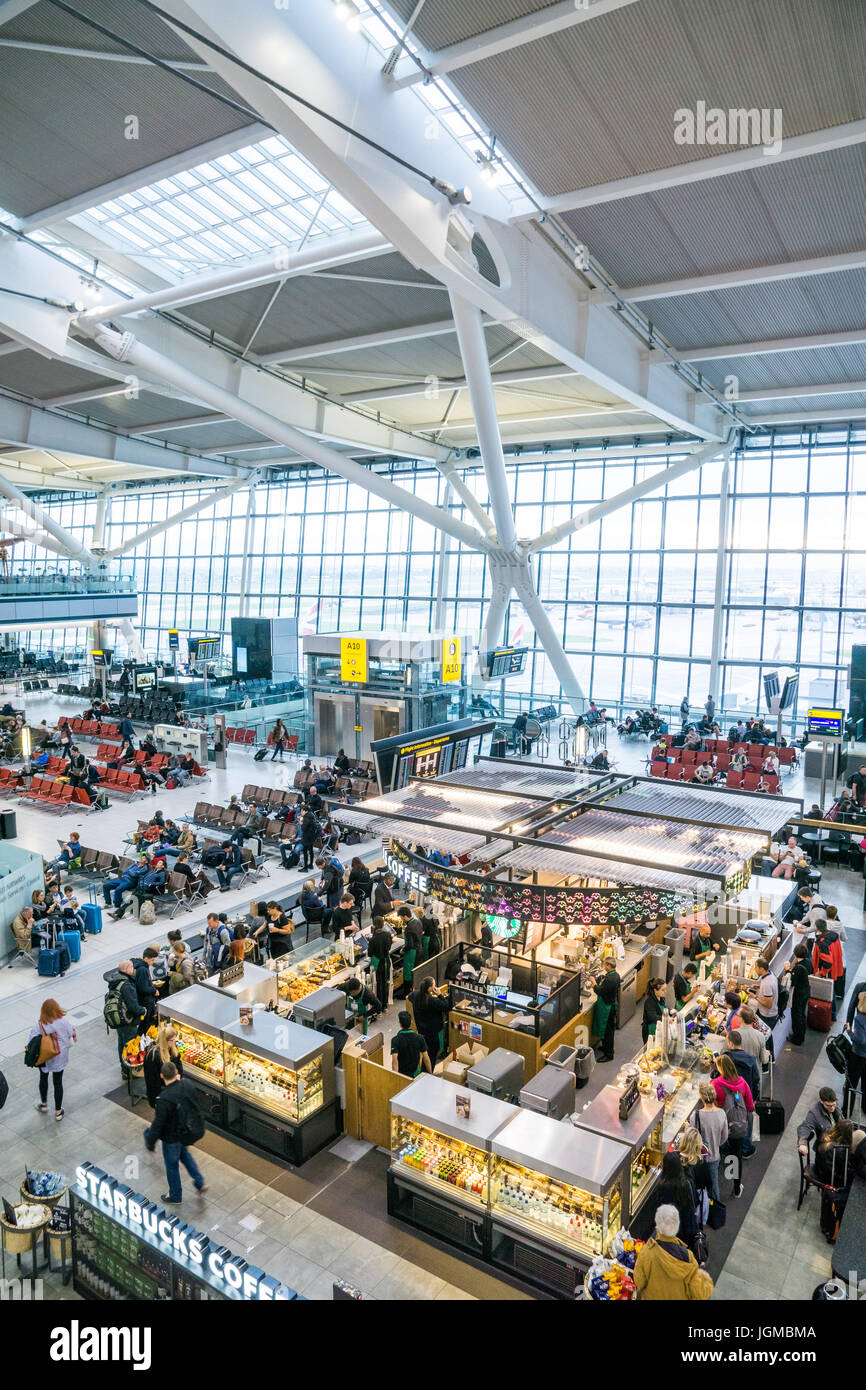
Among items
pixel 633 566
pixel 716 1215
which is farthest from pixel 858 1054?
pixel 633 566

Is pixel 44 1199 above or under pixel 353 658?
under

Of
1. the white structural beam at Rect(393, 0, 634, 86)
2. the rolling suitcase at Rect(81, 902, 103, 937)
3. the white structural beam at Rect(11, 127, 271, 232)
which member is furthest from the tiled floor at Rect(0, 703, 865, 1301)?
→ the white structural beam at Rect(11, 127, 271, 232)

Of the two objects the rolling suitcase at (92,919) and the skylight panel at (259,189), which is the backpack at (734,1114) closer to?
the rolling suitcase at (92,919)

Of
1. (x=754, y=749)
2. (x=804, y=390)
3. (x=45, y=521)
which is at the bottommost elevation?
(x=754, y=749)

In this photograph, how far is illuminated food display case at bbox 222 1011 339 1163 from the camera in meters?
8.16

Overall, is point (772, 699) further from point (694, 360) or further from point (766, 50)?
point (766, 50)

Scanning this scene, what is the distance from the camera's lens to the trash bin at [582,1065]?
972cm

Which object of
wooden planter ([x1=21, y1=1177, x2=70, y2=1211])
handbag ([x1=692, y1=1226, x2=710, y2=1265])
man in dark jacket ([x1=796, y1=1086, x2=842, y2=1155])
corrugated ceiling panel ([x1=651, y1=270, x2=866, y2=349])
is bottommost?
handbag ([x1=692, y1=1226, x2=710, y2=1265])

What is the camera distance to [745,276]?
605 inches

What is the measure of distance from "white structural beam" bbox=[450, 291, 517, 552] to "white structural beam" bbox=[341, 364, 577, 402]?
3.54m

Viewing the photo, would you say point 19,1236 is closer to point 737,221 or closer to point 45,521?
point 737,221

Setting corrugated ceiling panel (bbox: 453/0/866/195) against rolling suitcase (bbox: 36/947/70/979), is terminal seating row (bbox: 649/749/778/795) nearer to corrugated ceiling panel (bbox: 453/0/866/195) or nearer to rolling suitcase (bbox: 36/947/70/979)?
→ corrugated ceiling panel (bbox: 453/0/866/195)

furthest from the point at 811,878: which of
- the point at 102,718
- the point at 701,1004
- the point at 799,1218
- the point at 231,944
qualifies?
the point at 102,718

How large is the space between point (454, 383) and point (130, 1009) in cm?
2119
